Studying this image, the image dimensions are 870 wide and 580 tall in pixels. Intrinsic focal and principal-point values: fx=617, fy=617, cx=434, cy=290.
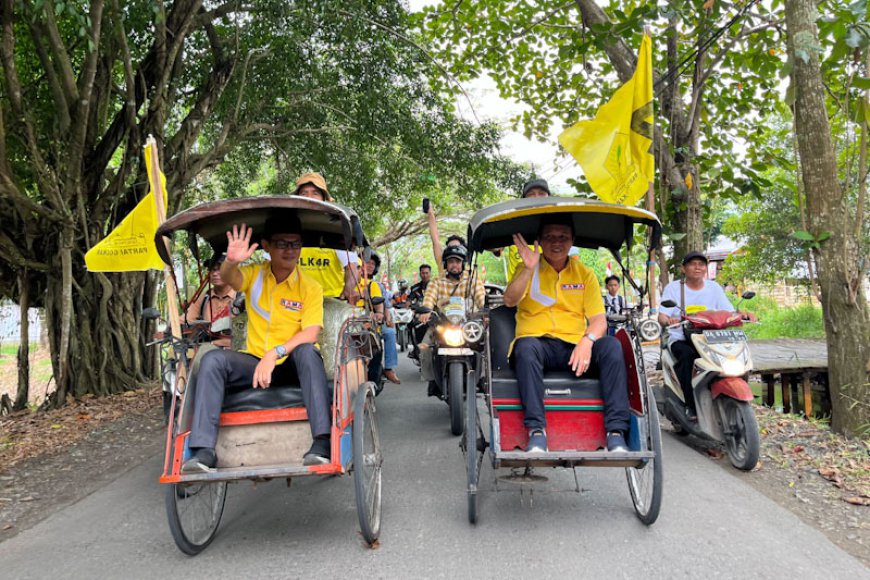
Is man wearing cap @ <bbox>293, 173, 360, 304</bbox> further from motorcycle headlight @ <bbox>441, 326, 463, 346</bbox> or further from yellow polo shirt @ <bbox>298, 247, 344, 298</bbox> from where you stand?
motorcycle headlight @ <bbox>441, 326, 463, 346</bbox>

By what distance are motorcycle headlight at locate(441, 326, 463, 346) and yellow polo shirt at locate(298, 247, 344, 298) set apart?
129cm

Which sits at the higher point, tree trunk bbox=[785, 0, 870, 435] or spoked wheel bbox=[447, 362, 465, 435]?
tree trunk bbox=[785, 0, 870, 435]

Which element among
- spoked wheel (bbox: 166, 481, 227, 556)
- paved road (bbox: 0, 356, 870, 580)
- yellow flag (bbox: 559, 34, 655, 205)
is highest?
yellow flag (bbox: 559, 34, 655, 205)

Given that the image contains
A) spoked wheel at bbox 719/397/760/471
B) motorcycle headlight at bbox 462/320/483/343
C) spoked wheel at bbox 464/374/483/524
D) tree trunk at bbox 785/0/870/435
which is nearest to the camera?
spoked wheel at bbox 464/374/483/524

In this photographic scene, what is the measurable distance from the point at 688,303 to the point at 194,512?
475cm

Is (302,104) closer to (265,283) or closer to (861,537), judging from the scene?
(265,283)

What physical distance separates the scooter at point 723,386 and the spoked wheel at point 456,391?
1.98m

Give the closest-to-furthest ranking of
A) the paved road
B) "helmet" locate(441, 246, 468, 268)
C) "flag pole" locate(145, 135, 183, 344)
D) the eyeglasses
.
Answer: the paved road, the eyeglasses, "flag pole" locate(145, 135, 183, 344), "helmet" locate(441, 246, 468, 268)

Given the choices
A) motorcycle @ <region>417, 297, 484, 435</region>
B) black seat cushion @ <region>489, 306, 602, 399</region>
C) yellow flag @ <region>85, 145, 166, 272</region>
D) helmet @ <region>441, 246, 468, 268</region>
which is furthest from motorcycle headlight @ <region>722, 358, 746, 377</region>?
yellow flag @ <region>85, 145, 166, 272</region>

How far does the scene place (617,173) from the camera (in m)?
6.23

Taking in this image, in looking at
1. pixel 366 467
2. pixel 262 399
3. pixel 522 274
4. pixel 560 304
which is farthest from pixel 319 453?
pixel 560 304

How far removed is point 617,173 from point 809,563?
3958 millimetres

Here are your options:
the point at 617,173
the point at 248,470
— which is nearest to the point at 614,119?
the point at 617,173

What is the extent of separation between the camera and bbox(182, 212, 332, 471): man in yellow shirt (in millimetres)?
3559
